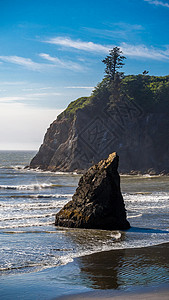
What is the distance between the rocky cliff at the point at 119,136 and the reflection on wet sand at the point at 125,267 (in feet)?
181

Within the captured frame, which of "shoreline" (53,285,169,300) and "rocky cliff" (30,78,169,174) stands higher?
"rocky cliff" (30,78,169,174)

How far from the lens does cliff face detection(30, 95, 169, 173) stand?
230 feet

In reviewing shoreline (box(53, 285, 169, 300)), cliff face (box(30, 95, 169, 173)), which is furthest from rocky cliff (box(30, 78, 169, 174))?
shoreline (box(53, 285, 169, 300))

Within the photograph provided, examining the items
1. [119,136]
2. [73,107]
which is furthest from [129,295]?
[73,107]

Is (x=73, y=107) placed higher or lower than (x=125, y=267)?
higher

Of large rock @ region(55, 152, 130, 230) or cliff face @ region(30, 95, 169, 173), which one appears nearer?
large rock @ region(55, 152, 130, 230)

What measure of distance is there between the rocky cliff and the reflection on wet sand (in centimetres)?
5529

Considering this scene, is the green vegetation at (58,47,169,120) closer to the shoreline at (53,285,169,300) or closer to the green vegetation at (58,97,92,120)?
the green vegetation at (58,97,92,120)

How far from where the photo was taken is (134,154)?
2793 inches

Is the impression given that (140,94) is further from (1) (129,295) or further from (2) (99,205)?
(1) (129,295)

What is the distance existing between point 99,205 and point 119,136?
58.9 m

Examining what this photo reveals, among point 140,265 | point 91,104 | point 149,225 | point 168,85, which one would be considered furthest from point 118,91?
point 140,265

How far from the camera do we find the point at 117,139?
72875mm

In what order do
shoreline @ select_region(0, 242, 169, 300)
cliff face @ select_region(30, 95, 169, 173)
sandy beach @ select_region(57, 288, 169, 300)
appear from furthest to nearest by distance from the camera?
cliff face @ select_region(30, 95, 169, 173)
shoreline @ select_region(0, 242, 169, 300)
sandy beach @ select_region(57, 288, 169, 300)
